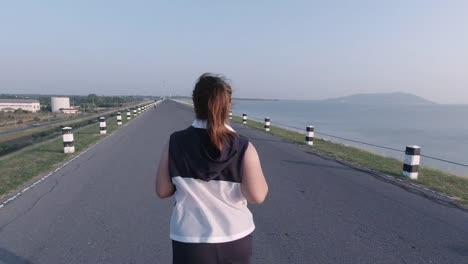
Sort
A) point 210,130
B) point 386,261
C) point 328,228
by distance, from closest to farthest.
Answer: point 210,130 < point 386,261 < point 328,228

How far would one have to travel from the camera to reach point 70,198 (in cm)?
638

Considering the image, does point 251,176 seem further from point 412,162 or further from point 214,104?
point 412,162

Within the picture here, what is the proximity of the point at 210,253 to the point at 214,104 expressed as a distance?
842 mm

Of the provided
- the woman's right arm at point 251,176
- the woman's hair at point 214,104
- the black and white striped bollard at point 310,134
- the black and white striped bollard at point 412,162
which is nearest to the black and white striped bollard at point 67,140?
the black and white striped bollard at point 310,134

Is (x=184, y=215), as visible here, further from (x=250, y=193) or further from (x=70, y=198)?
(x=70, y=198)

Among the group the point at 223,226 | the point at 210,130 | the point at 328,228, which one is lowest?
the point at 328,228

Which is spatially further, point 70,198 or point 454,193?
point 454,193

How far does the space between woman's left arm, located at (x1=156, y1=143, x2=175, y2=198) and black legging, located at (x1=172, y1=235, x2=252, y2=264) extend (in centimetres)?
31

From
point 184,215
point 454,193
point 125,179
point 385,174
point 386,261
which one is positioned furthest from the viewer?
point 385,174

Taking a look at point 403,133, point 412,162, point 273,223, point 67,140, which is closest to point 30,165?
point 67,140

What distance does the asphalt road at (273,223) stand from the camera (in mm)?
4105

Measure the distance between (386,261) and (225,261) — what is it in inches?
103

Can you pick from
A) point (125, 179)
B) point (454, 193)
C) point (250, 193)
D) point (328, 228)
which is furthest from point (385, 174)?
point (250, 193)

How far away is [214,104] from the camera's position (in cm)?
200
